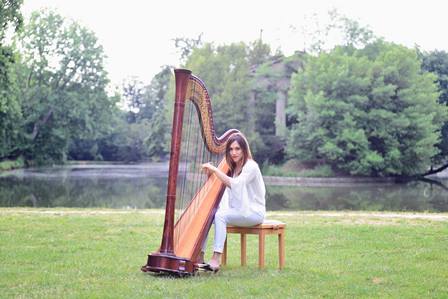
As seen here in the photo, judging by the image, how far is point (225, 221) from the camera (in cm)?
523

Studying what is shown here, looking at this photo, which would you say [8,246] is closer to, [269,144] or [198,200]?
[198,200]

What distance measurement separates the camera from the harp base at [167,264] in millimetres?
4586

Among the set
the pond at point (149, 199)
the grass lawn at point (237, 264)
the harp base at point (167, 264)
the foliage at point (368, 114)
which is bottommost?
the pond at point (149, 199)

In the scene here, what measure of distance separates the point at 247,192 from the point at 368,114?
87.2 feet

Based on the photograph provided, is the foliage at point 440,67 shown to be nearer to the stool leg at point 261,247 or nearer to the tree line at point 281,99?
the tree line at point 281,99

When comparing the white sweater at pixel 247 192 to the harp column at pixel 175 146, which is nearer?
the harp column at pixel 175 146

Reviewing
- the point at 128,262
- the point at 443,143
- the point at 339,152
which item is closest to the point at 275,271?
the point at 128,262

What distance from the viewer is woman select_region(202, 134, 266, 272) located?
5.17 metres

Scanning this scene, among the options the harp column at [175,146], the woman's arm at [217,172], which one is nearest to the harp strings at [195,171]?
the woman's arm at [217,172]

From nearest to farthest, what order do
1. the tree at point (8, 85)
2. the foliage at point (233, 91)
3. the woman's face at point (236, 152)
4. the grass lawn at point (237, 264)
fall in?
the grass lawn at point (237, 264) → the woman's face at point (236, 152) → the tree at point (8, 85) → the foliage at point (233, 91)

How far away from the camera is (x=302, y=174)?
31203mm

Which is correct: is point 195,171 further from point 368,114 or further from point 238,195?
point 368,114

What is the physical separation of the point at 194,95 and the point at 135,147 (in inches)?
2177

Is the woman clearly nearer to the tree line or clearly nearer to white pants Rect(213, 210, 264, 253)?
white pants Rect(213, 210, 264, 253)
